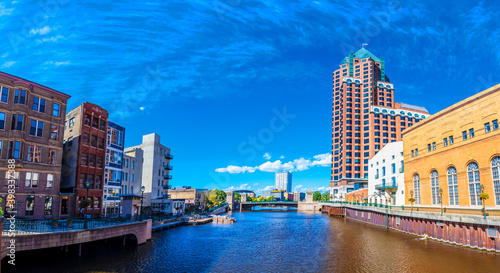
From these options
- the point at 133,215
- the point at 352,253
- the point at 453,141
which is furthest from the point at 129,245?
the point at 453,141

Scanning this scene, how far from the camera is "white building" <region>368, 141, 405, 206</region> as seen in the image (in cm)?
7179

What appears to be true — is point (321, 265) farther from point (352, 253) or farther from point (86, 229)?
point (86, 229)

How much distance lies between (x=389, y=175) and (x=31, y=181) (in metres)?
71.4

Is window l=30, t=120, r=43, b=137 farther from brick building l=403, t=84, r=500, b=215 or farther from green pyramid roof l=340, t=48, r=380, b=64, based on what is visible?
green pyramid roof l=340, t=48, r=380, b=64

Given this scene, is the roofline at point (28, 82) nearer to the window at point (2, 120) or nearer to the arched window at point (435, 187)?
the window at point (2, 120)

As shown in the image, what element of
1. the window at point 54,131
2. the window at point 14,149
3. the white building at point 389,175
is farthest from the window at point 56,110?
the white building at point 389,175

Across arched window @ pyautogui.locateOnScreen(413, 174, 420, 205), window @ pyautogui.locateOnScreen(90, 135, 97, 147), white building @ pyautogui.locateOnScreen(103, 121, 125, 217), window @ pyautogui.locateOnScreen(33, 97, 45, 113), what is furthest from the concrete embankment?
window @ pyautogui.locateOnScreen(33, 97, 45, 113)

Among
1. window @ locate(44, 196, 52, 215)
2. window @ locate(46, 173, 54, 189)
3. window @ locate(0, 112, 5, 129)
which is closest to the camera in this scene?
window @ locate(0, 112, 5, 129)

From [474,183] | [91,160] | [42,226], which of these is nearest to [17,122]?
[91,160]

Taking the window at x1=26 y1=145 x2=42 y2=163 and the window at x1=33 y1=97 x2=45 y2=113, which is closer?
the window at x1=26 y1=145 x2=42 y2=163

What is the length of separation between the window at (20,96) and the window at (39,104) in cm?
188

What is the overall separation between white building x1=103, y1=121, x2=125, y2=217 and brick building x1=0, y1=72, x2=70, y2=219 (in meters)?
16.9

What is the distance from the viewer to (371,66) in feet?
543

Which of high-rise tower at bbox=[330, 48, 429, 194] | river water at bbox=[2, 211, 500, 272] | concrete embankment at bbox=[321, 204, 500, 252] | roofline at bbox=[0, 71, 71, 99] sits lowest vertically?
river water at bbox=[2, 211, 500, 272]
